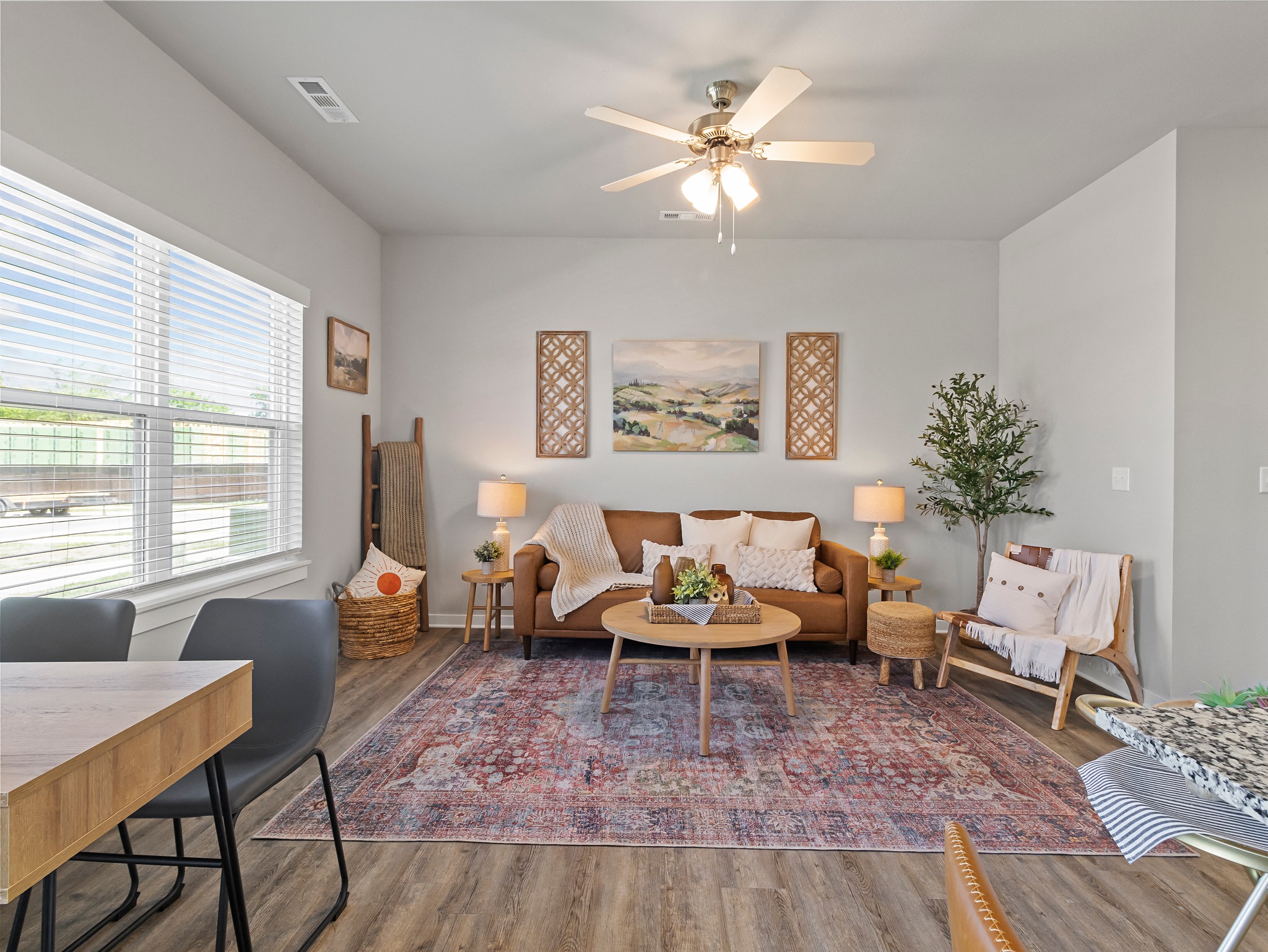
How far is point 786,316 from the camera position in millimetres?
4672

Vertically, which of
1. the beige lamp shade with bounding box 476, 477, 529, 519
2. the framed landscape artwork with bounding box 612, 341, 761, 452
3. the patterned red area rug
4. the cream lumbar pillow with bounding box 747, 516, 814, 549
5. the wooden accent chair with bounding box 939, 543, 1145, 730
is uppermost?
the framed landscape artwork with bounding box 612, 341, 761, 452

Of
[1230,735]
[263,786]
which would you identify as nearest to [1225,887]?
[1230,735]

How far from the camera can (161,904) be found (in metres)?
1.70

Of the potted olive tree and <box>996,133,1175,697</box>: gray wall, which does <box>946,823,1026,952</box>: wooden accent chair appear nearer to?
<box>996,133,1175,697</box>: gray wall

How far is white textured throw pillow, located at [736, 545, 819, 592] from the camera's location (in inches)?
158

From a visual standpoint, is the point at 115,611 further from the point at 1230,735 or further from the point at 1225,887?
the point at 1225,887

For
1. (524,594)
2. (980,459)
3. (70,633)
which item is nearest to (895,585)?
(980,459)

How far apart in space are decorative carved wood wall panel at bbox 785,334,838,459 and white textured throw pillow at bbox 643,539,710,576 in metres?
1.09

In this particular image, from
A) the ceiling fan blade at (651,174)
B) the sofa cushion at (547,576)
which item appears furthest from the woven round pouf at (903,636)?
the ceiling fan blade at (651,174)

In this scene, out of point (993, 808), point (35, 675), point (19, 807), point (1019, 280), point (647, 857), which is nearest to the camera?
point (19, 807)

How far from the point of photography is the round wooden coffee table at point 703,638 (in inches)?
106

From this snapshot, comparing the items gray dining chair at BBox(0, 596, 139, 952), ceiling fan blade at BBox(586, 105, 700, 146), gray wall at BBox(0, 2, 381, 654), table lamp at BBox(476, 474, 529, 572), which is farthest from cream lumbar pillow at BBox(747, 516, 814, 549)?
gray dining chair at BBox(0, 596, 139, 952)

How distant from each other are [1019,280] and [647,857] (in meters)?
4.36

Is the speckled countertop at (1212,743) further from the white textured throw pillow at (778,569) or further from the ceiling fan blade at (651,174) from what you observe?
the white textured throw pillow at (778,569)
